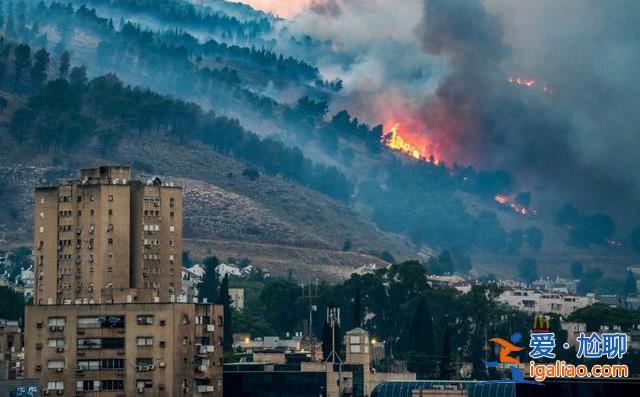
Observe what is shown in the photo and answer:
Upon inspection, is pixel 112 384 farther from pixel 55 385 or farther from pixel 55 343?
pixel 55 343

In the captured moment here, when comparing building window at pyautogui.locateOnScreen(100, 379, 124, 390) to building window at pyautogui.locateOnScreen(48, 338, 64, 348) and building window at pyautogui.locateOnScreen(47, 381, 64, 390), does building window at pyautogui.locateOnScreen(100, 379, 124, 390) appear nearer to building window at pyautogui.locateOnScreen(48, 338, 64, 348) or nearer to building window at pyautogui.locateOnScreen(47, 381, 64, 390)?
building window at pyautogui.locateOnScreen(47, 381, 64, 390)

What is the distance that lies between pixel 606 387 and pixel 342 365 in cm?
8602

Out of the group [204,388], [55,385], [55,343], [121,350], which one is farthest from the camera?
[204,388]

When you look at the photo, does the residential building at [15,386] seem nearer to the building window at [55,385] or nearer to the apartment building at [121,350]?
the building window at [55,385]

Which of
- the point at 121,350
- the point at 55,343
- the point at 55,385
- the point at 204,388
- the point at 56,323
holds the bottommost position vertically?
the point at 204,388

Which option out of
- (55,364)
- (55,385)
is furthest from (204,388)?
(55,364)

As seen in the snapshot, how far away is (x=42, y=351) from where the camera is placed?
7283 inches

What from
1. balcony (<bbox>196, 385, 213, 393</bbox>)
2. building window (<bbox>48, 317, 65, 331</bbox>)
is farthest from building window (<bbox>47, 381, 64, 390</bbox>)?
balcony (<bbox>196, 385, 213, 393</bbox>)

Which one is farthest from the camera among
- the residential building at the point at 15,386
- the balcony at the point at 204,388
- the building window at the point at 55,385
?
the balcony at the point at 204,388

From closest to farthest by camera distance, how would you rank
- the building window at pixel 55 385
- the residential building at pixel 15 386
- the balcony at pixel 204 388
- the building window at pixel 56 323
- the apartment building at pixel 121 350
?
the residential building at pixel 15 386
the apartment building at pixel 121 350
the building window at pixel 55 385
the balcony at pixel 204 388
the building window at pixel 56 323

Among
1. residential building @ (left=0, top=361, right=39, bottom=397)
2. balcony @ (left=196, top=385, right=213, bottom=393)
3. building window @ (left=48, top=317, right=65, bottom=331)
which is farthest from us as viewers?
building window @ (left=48, top=317, right=65, bottom=331)

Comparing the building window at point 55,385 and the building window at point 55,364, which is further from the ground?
the building window at point 55,364

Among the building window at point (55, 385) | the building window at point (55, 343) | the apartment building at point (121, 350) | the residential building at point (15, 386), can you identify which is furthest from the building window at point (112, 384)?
the residential building at point (15, 386)

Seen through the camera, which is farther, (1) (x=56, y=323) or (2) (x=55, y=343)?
(1) (x=56, y=323)
